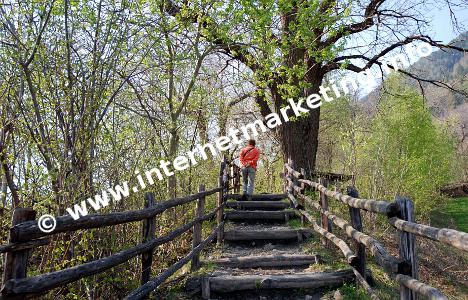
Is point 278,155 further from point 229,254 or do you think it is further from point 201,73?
point 229,254

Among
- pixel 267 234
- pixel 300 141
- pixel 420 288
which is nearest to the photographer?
pixel 420 288

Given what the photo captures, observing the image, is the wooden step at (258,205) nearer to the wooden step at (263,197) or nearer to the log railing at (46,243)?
the wooden step at (263,197)

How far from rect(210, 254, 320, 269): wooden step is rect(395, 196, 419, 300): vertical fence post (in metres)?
2.78

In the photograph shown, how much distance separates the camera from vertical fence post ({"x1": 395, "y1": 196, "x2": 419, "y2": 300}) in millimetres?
3102

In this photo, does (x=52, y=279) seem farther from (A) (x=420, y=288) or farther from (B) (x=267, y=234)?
(B) (x=267, y=234)

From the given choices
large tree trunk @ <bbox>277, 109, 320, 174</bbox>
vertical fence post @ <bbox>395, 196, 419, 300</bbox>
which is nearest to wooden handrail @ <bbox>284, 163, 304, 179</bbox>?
large tree trunk @ <bbox>277, 109, 320, 174</bbox>

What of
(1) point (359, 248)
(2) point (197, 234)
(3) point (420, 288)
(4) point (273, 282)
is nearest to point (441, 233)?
(3) point (420, 288)

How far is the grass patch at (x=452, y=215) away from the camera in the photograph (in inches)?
845

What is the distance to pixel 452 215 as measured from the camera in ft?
80.0

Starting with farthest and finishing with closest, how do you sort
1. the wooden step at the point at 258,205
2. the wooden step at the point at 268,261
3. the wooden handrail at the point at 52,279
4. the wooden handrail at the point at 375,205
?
the wooden step at the point at 258,205
the wooden step at the point at 268,261
the wooden handrail at the point at 375,205
the wooden handrail at the point at 52,279

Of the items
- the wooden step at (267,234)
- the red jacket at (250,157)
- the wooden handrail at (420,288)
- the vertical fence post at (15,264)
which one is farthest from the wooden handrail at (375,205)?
the red jacket at (250,157)

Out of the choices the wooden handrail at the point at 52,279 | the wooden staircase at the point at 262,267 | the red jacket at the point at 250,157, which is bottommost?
the wooden staircase at the point at 262,267

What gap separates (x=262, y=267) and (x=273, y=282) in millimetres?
1028

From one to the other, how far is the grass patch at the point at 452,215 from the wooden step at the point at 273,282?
1785 cm
